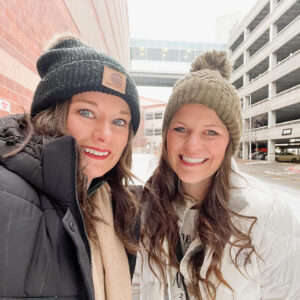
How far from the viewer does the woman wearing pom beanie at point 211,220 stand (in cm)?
131

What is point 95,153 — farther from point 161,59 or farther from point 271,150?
point 161,59

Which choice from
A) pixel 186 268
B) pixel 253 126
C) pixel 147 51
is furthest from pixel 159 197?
pixel 147 51

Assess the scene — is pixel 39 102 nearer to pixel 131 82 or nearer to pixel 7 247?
pixel 131 82

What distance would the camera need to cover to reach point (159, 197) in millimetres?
1629

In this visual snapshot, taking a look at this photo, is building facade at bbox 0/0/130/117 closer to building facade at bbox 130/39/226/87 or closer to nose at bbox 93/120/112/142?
nose at bbox 93/120/112/142

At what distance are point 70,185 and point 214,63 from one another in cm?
148

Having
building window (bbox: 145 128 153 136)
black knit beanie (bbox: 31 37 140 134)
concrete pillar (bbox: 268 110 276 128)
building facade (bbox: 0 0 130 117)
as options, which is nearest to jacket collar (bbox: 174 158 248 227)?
black knit beanie (bbox: 31 37 140 134)

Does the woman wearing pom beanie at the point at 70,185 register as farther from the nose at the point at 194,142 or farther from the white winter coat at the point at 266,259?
the white winter coat at the point at 266,259

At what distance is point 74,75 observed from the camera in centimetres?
118

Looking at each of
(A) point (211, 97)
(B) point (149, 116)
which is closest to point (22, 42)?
(A) point (211, 97)

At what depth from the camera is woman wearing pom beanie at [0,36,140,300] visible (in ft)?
2.26

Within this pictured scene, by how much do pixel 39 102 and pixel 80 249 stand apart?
89 cm

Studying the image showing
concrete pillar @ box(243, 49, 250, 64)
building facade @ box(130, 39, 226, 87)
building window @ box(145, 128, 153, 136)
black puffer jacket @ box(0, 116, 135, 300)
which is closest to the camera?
black puffer jacket @ box(0, 116, 135, 300)

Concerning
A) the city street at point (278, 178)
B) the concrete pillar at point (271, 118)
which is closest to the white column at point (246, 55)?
the concrete pillar at point (271, 118)
